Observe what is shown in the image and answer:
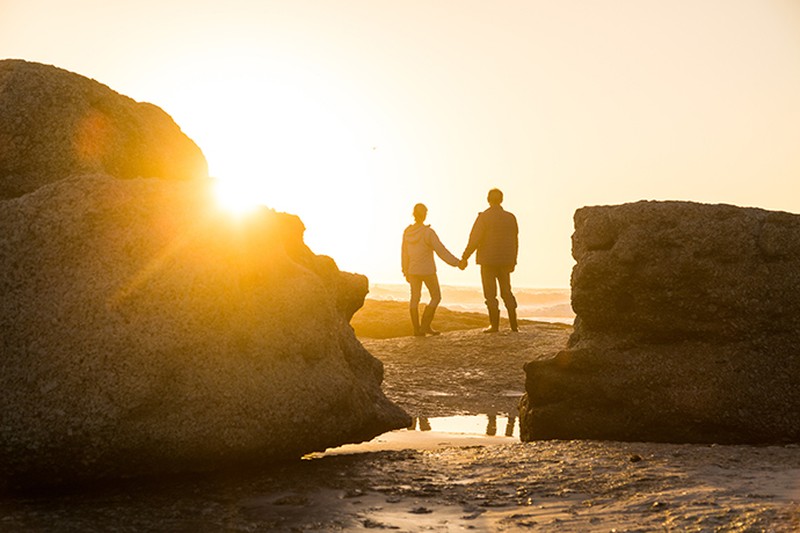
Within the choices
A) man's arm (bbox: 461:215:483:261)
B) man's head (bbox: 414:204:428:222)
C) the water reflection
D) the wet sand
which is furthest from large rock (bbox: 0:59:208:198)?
man's head (bbox: 414:204:428:222)

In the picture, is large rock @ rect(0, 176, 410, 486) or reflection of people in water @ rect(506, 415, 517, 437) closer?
large rock @ rect(0, 176, 410, 486)

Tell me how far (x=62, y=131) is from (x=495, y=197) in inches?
390

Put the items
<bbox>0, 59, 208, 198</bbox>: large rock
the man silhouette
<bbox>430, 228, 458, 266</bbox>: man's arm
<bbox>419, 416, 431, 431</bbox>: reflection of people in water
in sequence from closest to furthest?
<bbox>0, 59, 208, 198</bbox>: large rock < <bbox>419, 416, 431, 431</bbox>: reflection of people in water < the man silhouette < <bbox>430, 228, 458, 266</bbox>: man's arm

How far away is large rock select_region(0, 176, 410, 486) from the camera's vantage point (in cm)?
506

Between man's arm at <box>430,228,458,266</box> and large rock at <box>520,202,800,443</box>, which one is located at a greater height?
man's arm at <box>430,228,458,266</box>

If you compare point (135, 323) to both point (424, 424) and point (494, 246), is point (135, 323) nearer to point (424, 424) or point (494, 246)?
point (424, 424)

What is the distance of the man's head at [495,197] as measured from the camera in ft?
50.4

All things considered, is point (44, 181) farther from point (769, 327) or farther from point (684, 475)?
point (769, 327)

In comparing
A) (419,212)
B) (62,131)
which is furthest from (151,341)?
(419,212)

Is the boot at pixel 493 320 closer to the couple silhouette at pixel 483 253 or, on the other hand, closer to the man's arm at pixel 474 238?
the couple silhouette at pixel 483 253

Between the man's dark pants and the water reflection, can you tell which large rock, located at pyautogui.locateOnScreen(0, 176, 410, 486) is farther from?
the man's dark pants

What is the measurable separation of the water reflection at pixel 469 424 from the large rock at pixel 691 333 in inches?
66.0

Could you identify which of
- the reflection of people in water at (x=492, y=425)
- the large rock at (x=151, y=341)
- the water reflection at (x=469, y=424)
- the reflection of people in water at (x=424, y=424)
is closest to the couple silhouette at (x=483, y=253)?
the reflection of people in water at (x=492, y=425)

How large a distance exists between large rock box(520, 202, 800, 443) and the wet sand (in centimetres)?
44
